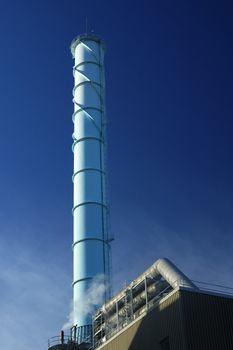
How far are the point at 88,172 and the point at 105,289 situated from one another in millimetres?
9291

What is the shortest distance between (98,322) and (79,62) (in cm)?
2383

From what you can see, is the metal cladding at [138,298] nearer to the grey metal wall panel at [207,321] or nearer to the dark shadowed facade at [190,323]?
the dark shadowed facade at [190,323]

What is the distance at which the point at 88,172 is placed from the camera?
44.6 meters

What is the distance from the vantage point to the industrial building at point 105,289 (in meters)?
25.0

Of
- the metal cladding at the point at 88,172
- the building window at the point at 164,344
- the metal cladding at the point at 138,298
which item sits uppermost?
the metal cladding at the point at 88,172

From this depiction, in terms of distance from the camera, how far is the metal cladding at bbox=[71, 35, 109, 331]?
41.0 meters

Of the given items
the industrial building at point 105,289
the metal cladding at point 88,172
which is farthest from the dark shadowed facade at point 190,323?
the metal cladding at point 88,172

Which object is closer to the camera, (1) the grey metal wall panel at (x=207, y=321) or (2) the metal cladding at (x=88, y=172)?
(1) the grey metal wall panel at (x=207, y=321)

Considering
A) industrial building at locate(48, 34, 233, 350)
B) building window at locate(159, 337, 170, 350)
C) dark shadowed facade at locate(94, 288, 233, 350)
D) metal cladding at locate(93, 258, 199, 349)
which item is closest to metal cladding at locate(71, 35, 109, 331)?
industrial building at locate(48, 34, 233, 350)

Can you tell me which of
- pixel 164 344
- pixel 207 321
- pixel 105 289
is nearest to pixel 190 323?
pixel 207 321

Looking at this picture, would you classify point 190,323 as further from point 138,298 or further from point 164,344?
point 138,298

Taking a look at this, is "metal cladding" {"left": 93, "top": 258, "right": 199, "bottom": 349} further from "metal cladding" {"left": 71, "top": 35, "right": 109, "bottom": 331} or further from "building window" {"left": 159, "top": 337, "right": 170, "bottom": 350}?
"metal cladding" {"left": 71, "top": 35, "right": 109, "bottom": 331}

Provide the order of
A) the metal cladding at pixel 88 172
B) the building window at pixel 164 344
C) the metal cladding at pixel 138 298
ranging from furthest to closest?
1. the metal cladding at pixel 88 172
2. the metal cladding at pixel 138 298
3. the building window at pixel 164 344

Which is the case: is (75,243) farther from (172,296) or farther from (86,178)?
(172,296)
